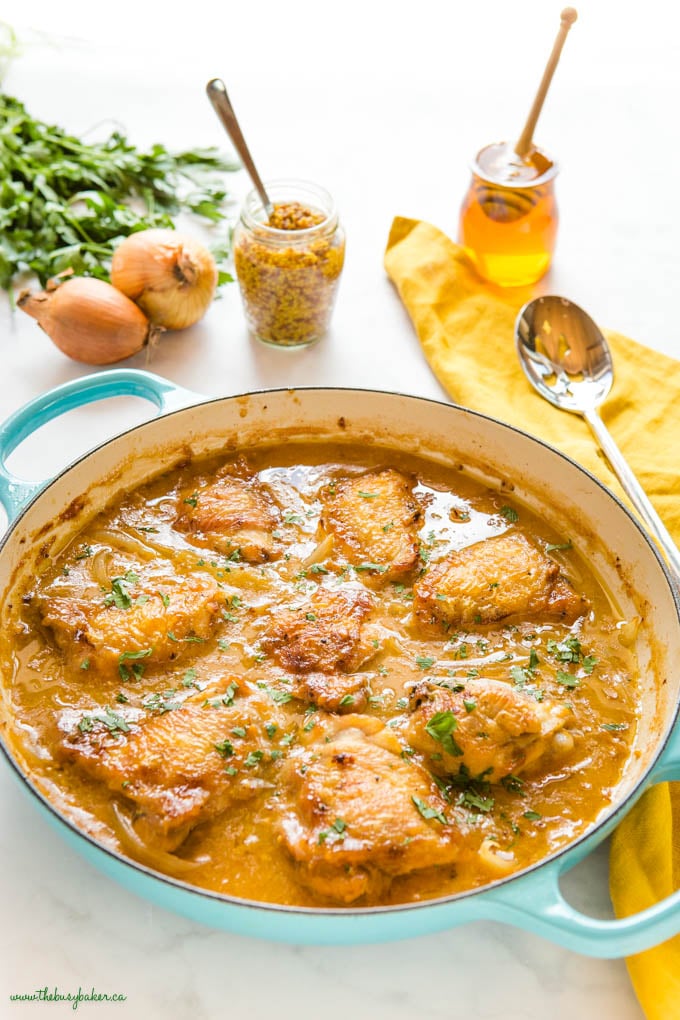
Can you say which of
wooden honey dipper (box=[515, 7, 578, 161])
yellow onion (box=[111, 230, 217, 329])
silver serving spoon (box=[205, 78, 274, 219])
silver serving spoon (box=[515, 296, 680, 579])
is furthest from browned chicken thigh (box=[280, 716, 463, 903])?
wooden honey dipper (box=[515, 7, 578, 161])

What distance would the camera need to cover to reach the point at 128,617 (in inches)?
114

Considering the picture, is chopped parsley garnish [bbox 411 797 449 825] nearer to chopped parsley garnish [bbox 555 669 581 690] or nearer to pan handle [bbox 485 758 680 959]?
pan handle [bbox 485 758 680 959]

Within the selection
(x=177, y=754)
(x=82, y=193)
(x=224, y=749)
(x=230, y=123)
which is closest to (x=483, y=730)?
(x=224, y=749)

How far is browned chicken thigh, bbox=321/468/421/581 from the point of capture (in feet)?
10.4

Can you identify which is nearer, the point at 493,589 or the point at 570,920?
the point at 570,920

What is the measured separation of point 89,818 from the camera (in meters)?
2.53

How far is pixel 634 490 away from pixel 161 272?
6.41 ft

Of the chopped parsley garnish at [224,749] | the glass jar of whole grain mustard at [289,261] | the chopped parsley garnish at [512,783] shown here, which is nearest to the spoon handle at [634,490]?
the chopped parsley garnish at [512,783]

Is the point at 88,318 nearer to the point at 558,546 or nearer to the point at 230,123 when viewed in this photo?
the point at 230,123

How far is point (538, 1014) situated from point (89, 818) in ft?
3.80

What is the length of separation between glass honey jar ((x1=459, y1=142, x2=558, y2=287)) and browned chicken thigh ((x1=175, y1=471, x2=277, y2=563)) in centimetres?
160

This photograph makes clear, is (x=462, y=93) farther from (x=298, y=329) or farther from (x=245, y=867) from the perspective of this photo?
(x=245, y=867)

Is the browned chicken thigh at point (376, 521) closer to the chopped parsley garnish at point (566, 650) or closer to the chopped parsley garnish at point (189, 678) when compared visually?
the chopped parsley garnish at point (566, 650)

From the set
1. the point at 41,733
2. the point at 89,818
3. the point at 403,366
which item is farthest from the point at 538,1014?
the point at 403,366
